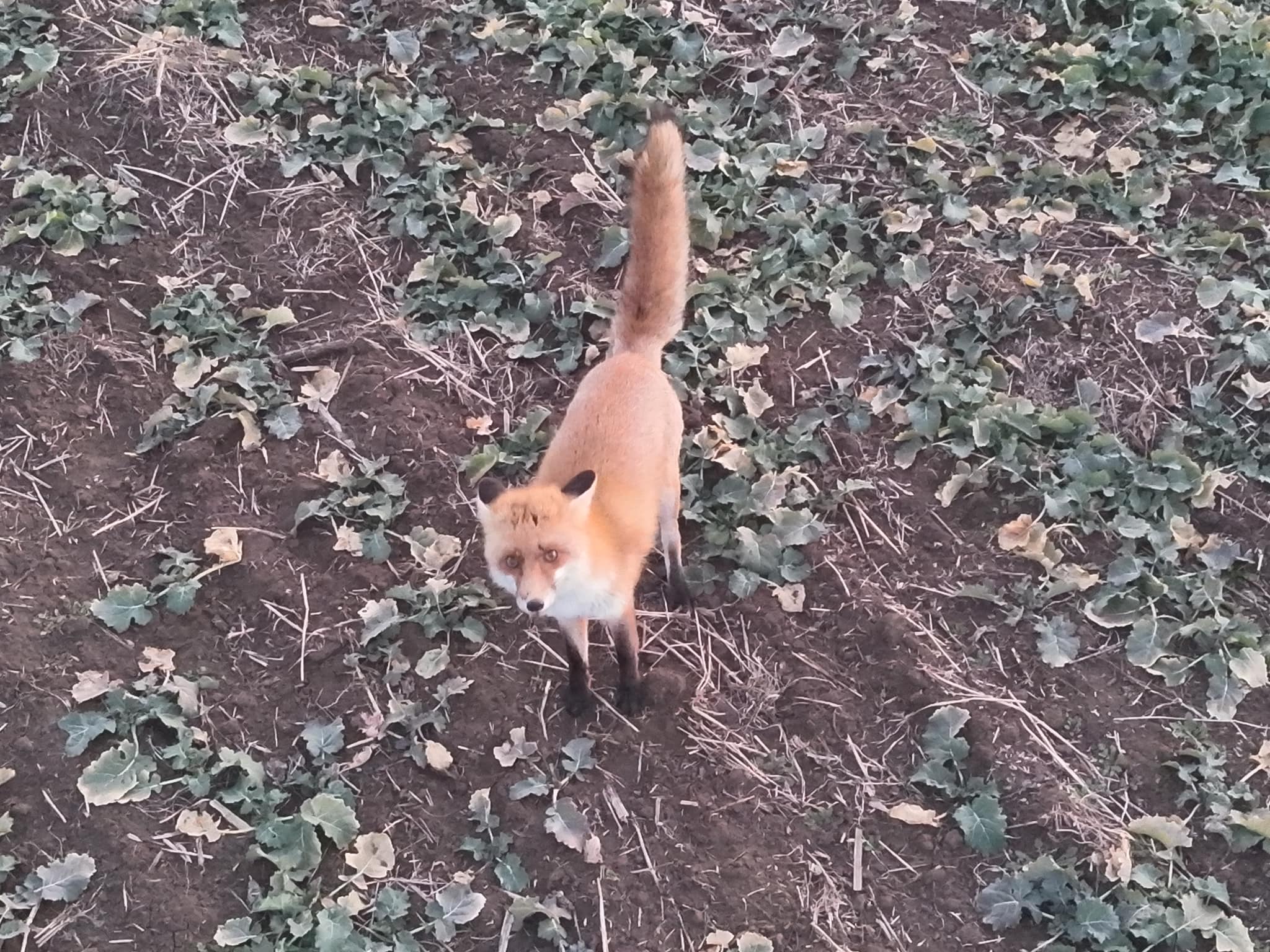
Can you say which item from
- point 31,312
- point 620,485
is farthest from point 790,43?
point 31,312

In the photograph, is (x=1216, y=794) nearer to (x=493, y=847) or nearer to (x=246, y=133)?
(x=493, y=847)

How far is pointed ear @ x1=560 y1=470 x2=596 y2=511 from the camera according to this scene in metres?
3.58

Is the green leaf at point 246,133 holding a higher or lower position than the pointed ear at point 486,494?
higher

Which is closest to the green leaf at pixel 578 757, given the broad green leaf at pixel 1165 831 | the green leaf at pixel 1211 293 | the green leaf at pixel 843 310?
the broad green leaf at pixel 1165 831

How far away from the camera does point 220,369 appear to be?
17.3 ft

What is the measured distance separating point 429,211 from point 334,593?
252cm

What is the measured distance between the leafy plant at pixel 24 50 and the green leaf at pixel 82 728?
4.13m

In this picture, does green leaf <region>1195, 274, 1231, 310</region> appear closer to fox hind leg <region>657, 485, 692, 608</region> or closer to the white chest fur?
fox hind leg <region>657, 485, 692, 608</region>

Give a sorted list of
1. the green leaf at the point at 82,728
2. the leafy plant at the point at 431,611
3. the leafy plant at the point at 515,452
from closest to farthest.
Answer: the green leaf at the point at 82,728, the leafy plant at the point at 431,611, the leafy plant at the point at 515,452

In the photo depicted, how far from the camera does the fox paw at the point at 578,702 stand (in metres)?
4.24

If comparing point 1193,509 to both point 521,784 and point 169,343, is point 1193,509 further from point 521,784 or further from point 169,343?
point 169,343

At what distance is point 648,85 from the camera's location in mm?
6539

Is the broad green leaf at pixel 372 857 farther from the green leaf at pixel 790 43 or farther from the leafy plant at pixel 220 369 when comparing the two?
the green leaf at pixel 790 43

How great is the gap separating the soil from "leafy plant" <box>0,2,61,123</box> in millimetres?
1422
